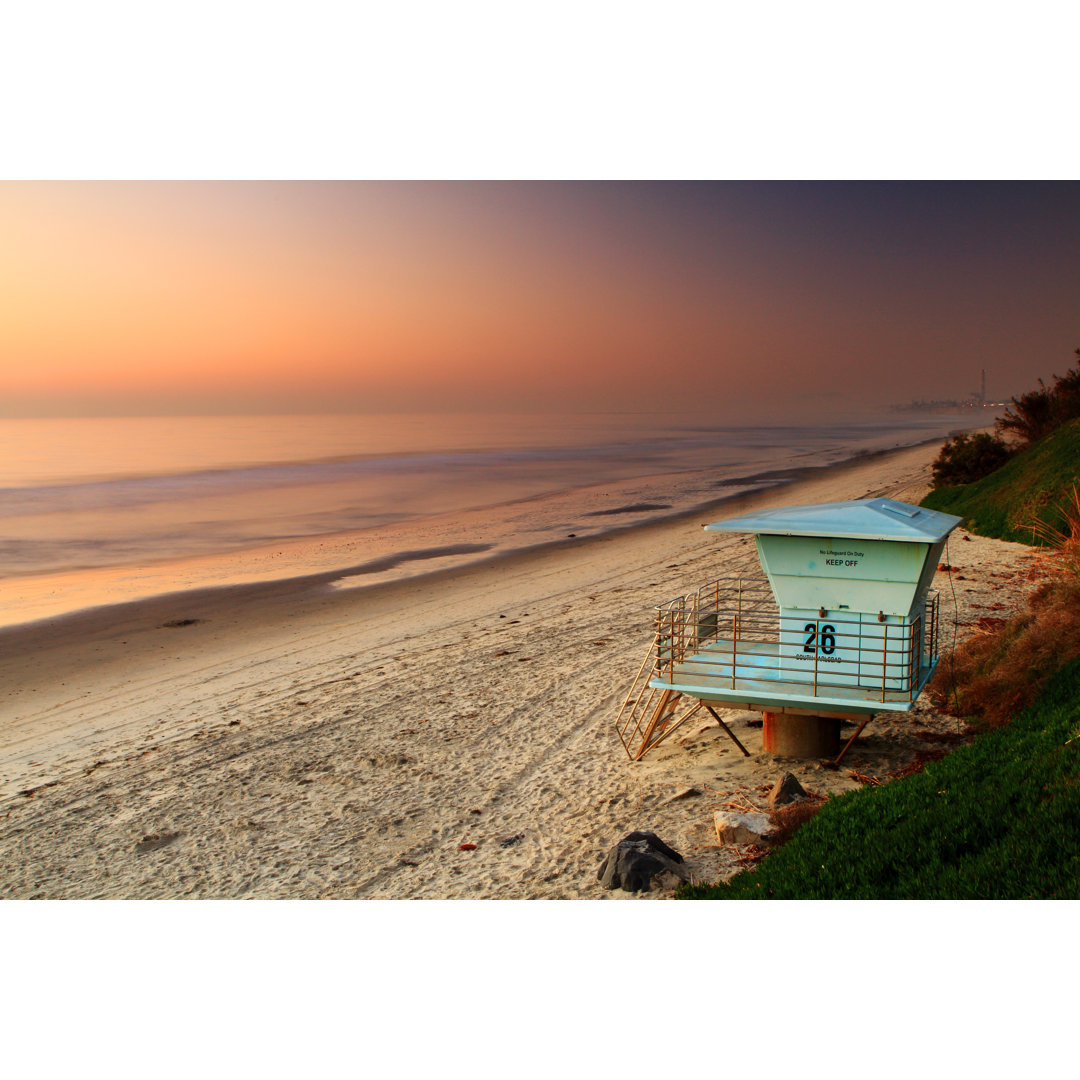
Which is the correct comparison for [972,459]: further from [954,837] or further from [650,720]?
[954,837]

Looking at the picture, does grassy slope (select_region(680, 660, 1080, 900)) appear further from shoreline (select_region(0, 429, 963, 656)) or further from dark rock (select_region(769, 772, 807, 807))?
shoreline (select_region(0, 429, 963, 656))

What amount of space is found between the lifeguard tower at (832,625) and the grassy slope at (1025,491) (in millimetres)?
10533

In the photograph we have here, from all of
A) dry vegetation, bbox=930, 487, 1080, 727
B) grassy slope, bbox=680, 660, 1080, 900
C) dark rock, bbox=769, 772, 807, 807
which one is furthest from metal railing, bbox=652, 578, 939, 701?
grassy slope, bbox=680, 660, 1080, 900

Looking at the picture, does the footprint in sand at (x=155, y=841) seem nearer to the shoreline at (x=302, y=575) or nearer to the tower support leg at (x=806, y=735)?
the tower support leg at (x=806, y=735)

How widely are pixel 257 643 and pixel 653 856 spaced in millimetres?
10599

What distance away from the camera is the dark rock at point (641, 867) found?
6109mm

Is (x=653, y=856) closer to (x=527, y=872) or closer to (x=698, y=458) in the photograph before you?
(x=527, y=872)

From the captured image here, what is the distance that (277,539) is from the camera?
91.9ft

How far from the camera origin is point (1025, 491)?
19.0 metres

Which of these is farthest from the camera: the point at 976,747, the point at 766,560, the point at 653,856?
the point at 766,560

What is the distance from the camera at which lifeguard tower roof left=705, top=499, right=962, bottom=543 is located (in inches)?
287

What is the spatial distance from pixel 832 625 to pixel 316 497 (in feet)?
113

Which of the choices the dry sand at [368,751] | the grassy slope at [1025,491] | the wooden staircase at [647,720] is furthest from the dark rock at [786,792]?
the grassy slope at [1025,491]

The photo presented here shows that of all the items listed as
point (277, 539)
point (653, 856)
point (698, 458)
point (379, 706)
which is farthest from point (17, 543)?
point (698, 458)
